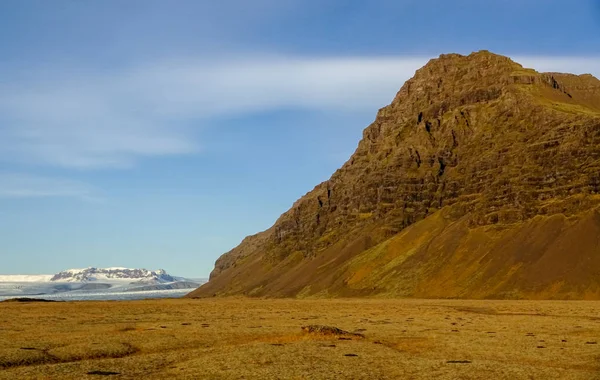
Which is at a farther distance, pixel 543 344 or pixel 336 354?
pixel 543 344

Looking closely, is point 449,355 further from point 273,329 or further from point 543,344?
point 273,329

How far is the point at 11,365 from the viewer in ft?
136

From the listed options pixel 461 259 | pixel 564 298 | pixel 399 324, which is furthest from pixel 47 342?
pixel 461 259

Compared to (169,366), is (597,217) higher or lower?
higher

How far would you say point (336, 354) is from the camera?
149ft

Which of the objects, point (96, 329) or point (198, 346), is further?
point (96, 329)

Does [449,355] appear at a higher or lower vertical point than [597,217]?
lower

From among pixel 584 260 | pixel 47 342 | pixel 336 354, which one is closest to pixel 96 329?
pixel 47 342

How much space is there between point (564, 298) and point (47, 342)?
134389 mm

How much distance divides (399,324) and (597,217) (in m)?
131

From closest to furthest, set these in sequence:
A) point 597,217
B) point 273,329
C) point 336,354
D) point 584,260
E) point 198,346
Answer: point 336,354 → point 198,346 → point 273,329 → point 584,260 → point 597,217

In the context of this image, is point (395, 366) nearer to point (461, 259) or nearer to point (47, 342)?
point (47, 342)

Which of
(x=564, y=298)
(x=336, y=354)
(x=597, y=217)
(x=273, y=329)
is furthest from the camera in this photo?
(x=597, y=217)

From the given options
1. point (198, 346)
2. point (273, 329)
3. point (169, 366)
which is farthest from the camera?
point (273, 329)
